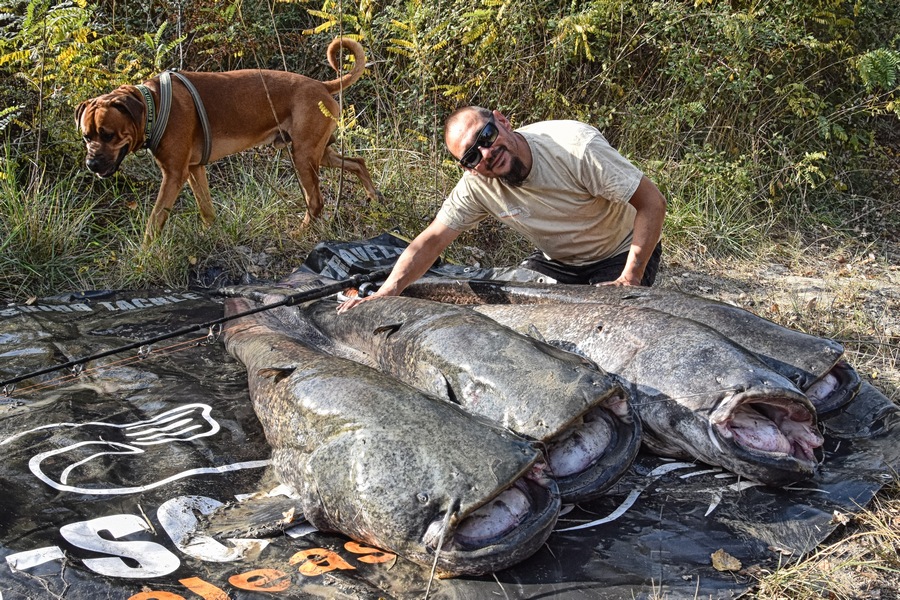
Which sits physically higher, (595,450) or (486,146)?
(486,146)

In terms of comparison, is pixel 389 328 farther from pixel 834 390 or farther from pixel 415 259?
pixel 834 390

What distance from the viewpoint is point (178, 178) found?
20.5 feet

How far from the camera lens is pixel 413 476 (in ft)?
8.50

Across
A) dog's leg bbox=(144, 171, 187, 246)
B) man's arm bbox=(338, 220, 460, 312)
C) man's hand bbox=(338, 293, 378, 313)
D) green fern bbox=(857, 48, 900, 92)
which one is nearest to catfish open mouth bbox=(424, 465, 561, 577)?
man's hand bbox=(338, 293, 378, 313)

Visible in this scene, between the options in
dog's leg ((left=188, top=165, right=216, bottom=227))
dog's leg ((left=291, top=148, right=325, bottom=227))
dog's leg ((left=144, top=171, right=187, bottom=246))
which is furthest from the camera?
dog's leg ((left=291, top=148, right=325, bottom=227))

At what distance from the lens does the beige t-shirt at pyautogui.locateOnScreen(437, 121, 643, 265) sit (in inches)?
173

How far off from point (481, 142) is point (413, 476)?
2.16 meters

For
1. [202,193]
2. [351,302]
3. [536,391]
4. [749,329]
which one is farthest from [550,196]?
[202,193]

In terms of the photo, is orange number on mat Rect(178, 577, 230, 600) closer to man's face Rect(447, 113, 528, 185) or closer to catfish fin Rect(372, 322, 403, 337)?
catfish fin Rect(372, 322, 403, 337)

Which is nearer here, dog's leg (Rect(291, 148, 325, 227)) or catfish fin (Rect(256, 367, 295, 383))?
catfish fin (Rect(256, 367, 295, 383))

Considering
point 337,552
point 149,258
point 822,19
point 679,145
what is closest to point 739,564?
point 337,552

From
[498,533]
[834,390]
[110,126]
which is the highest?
[110,126]

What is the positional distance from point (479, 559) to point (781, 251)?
5.74 metres

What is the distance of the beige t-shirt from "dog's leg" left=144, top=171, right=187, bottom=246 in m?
2.61
